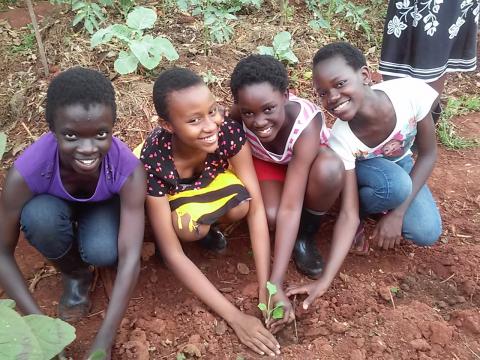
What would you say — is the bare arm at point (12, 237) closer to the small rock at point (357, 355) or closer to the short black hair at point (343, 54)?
the small rock at point (357, 355)

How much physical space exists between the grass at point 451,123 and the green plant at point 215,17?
4.89 ft

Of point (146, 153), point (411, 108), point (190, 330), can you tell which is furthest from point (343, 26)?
point (190, 330)

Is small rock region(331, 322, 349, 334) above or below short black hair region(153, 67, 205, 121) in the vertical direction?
below

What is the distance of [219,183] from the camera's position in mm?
2150

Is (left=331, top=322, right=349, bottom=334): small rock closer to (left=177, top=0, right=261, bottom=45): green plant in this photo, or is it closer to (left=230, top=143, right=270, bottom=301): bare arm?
(left=230, top=143, right=270, bottom=301): bare arm

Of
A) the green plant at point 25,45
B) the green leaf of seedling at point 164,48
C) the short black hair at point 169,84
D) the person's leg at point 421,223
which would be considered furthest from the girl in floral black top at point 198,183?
the green plant at point 25,45

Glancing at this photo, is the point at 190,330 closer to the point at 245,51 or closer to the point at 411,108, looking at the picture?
the point at 411,108

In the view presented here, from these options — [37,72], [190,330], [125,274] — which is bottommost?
[190,330]

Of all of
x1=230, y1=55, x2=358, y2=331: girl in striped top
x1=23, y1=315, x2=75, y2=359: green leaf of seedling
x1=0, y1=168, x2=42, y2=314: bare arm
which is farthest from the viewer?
x1=230, y1=55, x2=358, y2=331: girl in striped top

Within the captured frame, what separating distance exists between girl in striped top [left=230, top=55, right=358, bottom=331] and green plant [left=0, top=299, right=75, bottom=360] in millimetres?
946

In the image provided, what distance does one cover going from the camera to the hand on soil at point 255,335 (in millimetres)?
1866

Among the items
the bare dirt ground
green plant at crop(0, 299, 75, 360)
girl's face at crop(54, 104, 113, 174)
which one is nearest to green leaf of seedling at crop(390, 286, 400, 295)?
the bare dirt ground

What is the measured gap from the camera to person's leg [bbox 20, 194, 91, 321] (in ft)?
6.11

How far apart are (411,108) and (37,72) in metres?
2.37
